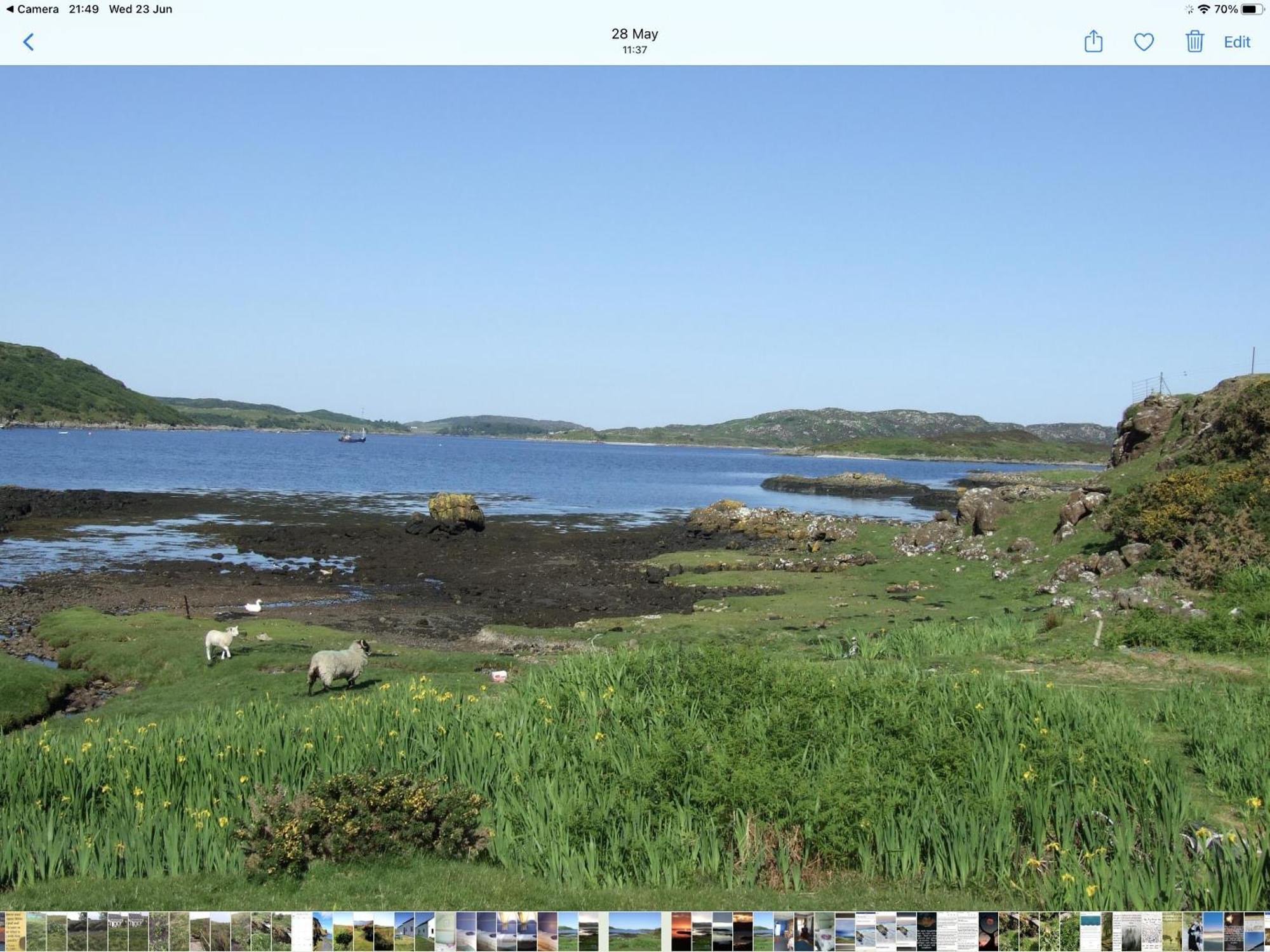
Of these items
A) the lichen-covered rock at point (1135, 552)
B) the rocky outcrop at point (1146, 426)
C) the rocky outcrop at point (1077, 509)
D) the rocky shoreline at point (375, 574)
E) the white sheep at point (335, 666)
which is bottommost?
the rocky shoreline at point (375, 574)

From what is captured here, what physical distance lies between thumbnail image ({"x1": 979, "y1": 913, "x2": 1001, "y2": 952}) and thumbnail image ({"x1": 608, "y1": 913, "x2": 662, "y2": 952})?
291 cm

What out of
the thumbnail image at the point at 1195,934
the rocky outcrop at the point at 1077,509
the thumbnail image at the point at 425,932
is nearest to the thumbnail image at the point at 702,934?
the thumbnail image at the point at 425,932

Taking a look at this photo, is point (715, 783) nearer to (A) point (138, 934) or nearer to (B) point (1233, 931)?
(B) point (1233, 931)

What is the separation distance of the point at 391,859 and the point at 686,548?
52376 mm

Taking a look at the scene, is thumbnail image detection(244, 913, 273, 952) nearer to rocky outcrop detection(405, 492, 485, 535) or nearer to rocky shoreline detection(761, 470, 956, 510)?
rocky outcrop detection(405, 492, 485, 535)

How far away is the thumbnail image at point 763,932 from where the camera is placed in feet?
26.8

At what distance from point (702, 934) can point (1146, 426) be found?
155ft

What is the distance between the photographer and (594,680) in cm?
1644

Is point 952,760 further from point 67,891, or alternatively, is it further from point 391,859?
point 67,891

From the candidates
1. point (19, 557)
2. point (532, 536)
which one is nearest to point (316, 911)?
point (19, 557)

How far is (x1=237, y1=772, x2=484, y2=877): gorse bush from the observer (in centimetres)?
1074

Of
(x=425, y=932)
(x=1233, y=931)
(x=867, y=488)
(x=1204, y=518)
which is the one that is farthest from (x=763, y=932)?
(x=867, y=488)

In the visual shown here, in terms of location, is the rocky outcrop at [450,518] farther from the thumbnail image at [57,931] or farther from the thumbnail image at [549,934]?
the thumbnail image at [549,934]

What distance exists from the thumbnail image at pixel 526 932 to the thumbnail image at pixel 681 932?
1204mm
